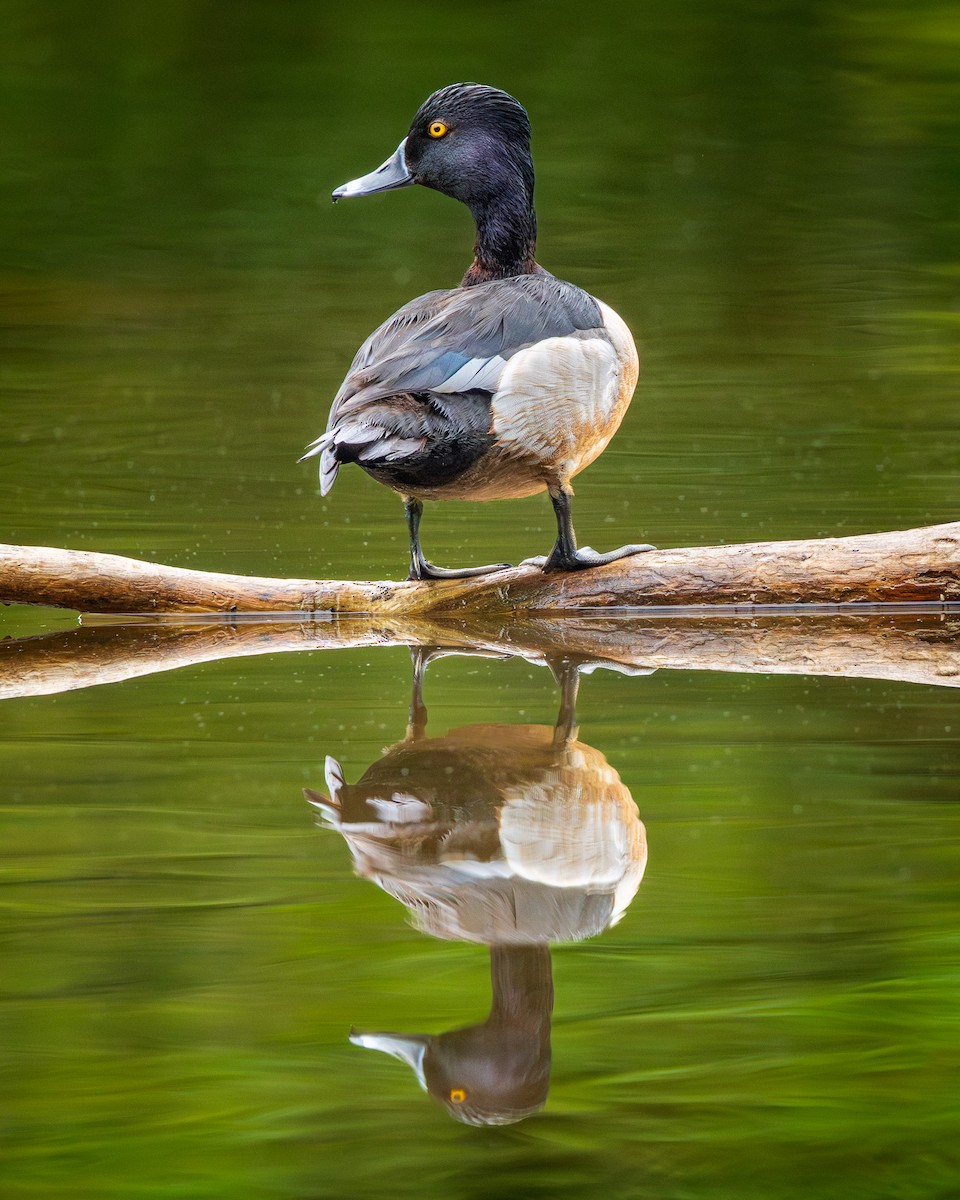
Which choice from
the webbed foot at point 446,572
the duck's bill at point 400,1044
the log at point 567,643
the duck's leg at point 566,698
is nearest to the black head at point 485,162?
the webbed foot at point 446,572

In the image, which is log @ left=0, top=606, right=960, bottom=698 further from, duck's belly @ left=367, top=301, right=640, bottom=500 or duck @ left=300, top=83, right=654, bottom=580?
duck's belly @ left=367, top=301, right=640, bottom=500

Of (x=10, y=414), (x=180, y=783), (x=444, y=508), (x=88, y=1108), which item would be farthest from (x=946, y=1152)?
(x=10, y=414)

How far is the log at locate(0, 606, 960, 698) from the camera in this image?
3.95 m

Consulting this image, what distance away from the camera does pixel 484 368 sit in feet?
14.3

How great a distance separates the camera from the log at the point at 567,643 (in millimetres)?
3949

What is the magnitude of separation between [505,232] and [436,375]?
92 cm

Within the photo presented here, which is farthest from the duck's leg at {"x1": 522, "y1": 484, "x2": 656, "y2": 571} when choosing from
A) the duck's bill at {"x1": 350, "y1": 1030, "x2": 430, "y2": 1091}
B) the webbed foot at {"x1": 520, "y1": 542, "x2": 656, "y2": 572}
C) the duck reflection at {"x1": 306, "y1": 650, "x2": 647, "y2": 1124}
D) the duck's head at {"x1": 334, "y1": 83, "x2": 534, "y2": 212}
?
the duck's bill at {"x1": 350, "y1": 1030, "x2": 430, "y2": 1091}

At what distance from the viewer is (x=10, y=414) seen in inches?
333

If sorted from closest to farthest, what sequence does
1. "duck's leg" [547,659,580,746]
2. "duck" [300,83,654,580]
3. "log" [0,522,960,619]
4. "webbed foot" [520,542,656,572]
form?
"duck's leg" [547,659,580,746]
"duck" [300,83,654,580]
"log" [0,522,960,619]
"webbed foot" [520,542,656,572]

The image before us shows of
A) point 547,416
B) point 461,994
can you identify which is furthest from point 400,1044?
point 547,416

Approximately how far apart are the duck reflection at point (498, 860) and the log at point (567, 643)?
94 cm

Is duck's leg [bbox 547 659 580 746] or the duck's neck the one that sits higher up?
the duck's neck

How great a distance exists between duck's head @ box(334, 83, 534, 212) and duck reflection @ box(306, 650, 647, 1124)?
2321 millimetres

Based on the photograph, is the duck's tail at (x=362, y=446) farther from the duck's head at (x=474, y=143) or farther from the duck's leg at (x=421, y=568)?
the duck's head at (x=474, y=143)
